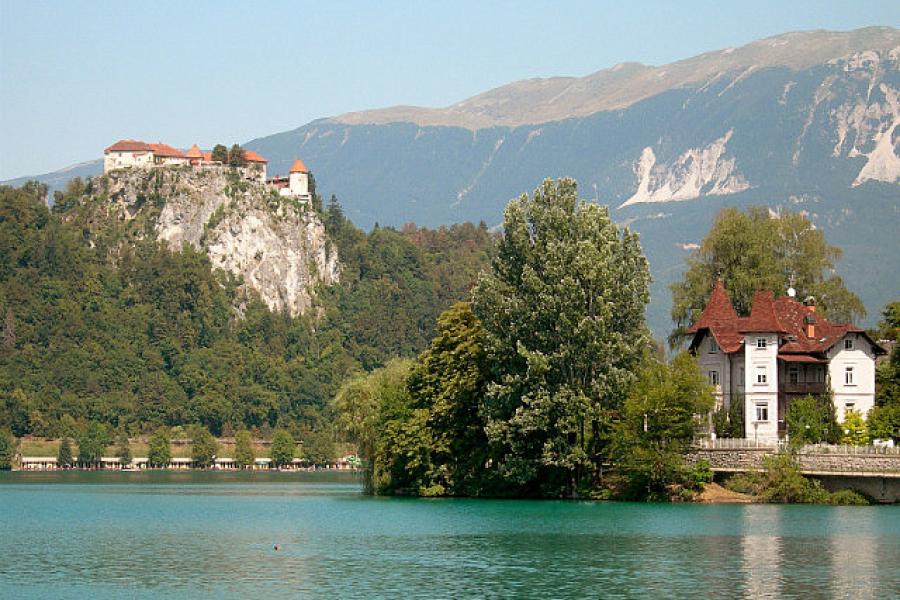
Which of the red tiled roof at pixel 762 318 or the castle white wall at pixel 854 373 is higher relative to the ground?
the red tiled roof at pixel 762 318

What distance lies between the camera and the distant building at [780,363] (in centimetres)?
9188

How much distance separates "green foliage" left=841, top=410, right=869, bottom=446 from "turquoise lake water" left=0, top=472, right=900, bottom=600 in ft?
39.1

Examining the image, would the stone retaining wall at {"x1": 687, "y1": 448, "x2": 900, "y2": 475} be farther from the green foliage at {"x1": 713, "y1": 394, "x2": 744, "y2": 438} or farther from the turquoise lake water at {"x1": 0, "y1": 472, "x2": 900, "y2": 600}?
the green foliage at {"x1": 713, "y1": 394, "x2": 744, "y2": 438}

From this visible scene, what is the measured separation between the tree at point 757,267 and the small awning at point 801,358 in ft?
28.8

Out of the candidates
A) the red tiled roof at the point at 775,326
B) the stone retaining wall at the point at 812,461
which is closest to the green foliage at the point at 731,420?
the red tiled roof at the point at 775,326

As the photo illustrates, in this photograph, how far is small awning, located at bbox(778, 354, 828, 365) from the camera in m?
91.9

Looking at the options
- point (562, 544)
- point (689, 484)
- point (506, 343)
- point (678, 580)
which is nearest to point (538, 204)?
point (506, 343)

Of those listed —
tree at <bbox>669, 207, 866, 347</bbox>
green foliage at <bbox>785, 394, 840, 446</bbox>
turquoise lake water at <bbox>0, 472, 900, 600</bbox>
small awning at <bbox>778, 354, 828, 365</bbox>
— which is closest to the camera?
turquoise lake water at <bbox>0, 472, 900, 600</bbox>

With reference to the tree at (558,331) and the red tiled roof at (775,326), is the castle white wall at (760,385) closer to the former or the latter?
the red tiled roof at (775,326)

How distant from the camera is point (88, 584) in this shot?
47.3 m

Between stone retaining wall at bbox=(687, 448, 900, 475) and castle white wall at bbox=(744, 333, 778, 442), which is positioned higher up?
castle white wall at bbox=(744, 333, 778, 442)

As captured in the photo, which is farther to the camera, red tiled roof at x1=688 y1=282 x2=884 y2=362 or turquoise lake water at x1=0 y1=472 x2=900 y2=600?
red tiled roof at x1=688 y1=282 x2=884 y2=362

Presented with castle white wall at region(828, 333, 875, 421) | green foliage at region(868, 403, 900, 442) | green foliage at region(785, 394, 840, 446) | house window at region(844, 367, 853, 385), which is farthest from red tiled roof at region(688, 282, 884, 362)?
green foliage at region(868, 403, 900, 442)

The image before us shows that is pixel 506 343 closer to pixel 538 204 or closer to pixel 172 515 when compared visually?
pixel 538 204
